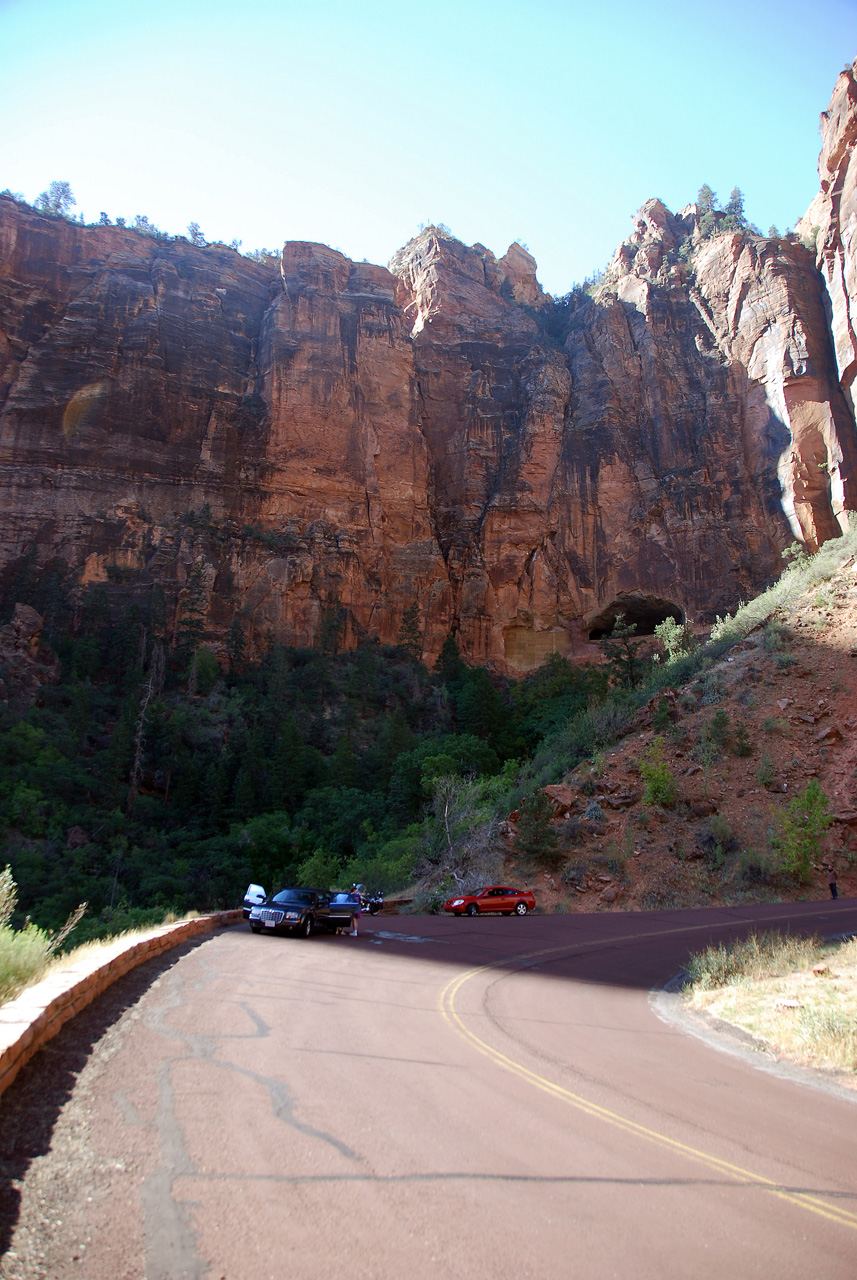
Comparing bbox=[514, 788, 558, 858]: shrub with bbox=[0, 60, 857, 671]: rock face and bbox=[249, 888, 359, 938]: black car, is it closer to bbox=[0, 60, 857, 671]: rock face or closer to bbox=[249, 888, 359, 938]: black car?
bbox=[249, 888, 359, 938]: black car

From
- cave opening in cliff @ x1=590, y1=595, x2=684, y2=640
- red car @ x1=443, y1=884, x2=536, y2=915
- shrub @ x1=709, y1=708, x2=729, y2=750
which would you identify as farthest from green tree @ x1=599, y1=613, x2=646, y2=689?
red car @ x1=443, y1=884, x2=536, y2=915

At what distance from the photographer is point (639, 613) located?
202ft

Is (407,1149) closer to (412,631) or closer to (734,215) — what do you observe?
(412,631)

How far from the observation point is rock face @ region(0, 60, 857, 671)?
55.5 m

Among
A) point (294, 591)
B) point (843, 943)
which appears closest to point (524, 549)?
point (294, 591)

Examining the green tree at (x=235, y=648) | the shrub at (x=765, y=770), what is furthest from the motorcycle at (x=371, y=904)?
the green tree at (x=235, y=648)

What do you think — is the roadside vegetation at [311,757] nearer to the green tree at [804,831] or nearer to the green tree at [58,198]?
the green tree at [804,831]

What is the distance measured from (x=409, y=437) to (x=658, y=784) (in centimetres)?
4950

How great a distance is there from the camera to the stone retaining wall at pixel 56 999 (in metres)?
5.01

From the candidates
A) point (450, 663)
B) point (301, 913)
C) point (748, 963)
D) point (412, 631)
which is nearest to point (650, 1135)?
point (748, 963)

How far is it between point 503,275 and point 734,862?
78979 millimetres

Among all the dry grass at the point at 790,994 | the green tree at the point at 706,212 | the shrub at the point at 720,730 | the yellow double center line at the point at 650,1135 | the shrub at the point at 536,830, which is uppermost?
the green tree at the point at 706,212

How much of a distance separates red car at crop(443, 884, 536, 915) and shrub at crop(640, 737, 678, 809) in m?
6.05

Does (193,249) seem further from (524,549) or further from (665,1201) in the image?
(665,1201)
